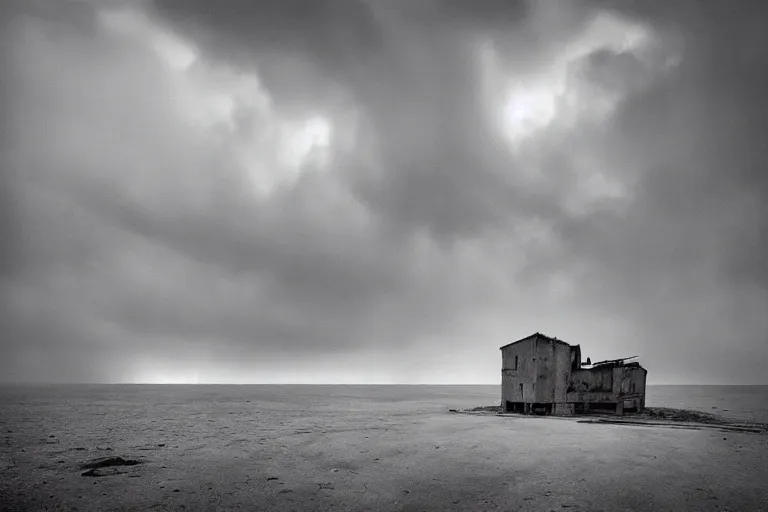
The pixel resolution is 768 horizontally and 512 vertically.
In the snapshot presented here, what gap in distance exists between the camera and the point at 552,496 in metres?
14.8

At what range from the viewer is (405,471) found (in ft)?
60.6

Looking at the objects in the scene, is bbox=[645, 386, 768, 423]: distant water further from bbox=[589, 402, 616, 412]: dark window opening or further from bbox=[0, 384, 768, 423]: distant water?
bbox=[589, 402, 616, 412]: dark window opening

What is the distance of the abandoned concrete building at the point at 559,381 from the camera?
41844mm

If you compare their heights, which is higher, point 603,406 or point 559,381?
point 559,381

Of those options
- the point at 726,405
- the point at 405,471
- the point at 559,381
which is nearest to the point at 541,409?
the point at 559,381

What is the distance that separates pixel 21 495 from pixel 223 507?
6.80 metres

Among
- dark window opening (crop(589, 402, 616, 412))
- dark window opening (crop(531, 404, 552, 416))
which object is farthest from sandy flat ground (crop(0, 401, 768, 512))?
dark window opening (crop(589, 402, 616, 412))

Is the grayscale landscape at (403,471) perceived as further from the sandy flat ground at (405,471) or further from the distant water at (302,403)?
the distant water at (302,403)

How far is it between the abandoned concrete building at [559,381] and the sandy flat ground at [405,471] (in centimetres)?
1162

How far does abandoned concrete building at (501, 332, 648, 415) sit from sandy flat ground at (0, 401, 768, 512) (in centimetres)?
1162

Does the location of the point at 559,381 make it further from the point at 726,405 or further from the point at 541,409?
the point at 726,405

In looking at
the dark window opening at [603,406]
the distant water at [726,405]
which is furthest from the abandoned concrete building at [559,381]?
the distant water at [726,405]

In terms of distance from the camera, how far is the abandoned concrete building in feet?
137

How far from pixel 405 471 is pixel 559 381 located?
27821 mm
